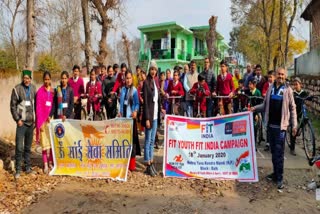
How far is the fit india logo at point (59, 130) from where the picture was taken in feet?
22.6

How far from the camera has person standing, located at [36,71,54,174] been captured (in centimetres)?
684

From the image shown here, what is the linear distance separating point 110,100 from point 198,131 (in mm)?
3167

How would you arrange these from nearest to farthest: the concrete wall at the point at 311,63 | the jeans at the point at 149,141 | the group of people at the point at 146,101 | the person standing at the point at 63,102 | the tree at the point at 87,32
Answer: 1. the group of people at the point at 146,101
2. the jeans at the point at 149,141
3. the person standing at the point at 63,102
4. the tree at the point at 87,32
5. the concrete wall at the point at 311,63

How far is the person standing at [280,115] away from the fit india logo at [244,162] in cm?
48

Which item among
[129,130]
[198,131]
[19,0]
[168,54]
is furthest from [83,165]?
[168,54]

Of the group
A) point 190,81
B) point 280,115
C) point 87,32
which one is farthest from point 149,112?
point 87,32

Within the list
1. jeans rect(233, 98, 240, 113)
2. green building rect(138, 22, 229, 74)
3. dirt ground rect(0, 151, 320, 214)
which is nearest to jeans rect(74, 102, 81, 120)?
dirt ground rect(0, 151, 320, 214)

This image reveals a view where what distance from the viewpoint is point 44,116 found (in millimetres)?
6898

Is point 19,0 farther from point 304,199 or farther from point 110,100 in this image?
point 304,199

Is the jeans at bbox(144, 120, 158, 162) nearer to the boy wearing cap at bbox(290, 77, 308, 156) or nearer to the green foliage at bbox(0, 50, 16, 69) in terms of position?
the boy wearing cap at bbox(290, 77, 308, 156)

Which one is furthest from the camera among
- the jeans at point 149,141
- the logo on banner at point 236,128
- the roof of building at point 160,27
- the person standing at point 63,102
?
the roof of building at point 160,27

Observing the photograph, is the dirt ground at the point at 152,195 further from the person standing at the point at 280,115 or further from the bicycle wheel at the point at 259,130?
the bicycle wheel at the point at 259,130

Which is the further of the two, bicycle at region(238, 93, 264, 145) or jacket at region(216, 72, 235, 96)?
jacket at region(216, 72, 235, 96)

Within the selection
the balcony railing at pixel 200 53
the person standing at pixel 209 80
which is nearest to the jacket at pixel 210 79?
the person standing at pixel 209 80
